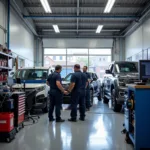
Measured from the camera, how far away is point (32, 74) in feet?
25.5

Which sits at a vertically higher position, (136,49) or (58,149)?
(136,49)

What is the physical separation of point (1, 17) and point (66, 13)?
4587mm

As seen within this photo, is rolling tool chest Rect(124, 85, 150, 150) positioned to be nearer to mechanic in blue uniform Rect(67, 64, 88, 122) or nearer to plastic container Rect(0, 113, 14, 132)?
plastic container Rect(0, 113, 14, 132)

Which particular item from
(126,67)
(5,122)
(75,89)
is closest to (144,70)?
(75,89)

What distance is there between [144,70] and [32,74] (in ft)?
16.2

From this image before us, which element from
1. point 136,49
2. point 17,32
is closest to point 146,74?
point 17,32

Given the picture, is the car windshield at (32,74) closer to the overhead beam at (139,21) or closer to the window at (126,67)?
the window at (126,67)

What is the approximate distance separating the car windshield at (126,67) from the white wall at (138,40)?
3.01 m

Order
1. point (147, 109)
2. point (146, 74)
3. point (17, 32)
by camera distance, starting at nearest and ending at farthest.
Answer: point (147, 109) < point (146, 74) < point (17, 32)

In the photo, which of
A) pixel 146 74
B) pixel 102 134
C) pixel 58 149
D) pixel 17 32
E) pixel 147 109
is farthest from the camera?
pixel 17 32

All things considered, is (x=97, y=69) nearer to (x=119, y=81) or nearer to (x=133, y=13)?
(x=133, y=13)

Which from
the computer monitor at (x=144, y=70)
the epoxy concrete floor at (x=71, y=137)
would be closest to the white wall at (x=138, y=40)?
the epoxy concrete floor at (x=71, y=137)

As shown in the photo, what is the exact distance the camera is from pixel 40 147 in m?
3.59

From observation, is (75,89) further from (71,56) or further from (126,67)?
(71,56)
